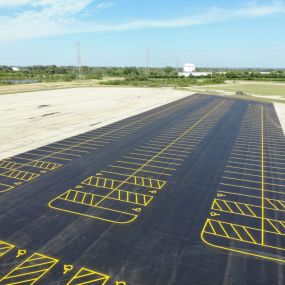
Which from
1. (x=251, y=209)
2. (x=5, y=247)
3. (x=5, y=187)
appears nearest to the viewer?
(x=5, y=247)

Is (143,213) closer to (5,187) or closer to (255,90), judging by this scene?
(5,187)

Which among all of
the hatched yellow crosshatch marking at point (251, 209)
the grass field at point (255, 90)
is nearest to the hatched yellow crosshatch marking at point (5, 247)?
the hatched yellow crosshatch marking at point (251, 209)

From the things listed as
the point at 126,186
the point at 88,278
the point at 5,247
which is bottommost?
the point at 88,278

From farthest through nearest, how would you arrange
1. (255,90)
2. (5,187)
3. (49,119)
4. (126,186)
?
(255,90), (49,119), (126,186), (5,187)

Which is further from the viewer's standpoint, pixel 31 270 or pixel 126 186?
pixel 126 186

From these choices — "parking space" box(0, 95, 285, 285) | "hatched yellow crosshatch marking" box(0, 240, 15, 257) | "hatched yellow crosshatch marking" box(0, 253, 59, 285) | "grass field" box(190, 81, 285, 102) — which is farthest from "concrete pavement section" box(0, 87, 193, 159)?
"grass field" box(190, 81, 285, 102)

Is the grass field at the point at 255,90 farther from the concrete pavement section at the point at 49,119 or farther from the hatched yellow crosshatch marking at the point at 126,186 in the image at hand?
the hatched yellow crosshatch marking at the point at 126,186

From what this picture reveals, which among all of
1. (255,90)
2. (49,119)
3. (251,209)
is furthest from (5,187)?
(255,90)

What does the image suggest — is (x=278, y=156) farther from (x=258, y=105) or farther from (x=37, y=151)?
(x=258, y=105)

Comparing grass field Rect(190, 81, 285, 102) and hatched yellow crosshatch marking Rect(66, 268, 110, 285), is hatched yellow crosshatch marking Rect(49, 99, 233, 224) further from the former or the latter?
grass field Rect(190, 81, 285, 102)
